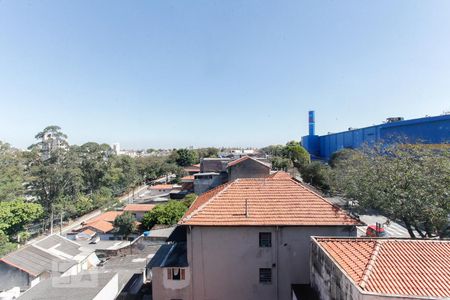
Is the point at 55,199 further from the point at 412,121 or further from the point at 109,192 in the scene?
the point at 412,121

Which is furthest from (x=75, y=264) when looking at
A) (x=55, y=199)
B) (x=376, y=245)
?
(x=55, y=199)

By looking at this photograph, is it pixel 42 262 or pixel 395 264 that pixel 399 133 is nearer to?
pixel 395 264

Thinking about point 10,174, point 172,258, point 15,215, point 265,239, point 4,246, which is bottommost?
point 4,246

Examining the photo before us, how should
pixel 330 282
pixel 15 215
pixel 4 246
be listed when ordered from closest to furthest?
1. pixel 330 282
2. pixel 4 246
3. pixel 15 215

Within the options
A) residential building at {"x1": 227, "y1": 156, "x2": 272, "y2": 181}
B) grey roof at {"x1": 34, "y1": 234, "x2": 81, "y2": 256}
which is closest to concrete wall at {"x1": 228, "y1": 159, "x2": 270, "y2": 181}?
residential building at {"x1": 227, "y1": 156, "x2": 272, "y2": 181}

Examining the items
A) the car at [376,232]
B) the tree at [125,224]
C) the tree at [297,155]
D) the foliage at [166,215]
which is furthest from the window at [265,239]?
the tree at [297,155]

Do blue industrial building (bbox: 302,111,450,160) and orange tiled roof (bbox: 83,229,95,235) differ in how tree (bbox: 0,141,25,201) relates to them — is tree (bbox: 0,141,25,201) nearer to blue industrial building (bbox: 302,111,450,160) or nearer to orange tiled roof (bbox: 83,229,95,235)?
orange tiled roof (bbox: 83,229,95,235)

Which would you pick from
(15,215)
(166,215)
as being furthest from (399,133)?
(15,215)
